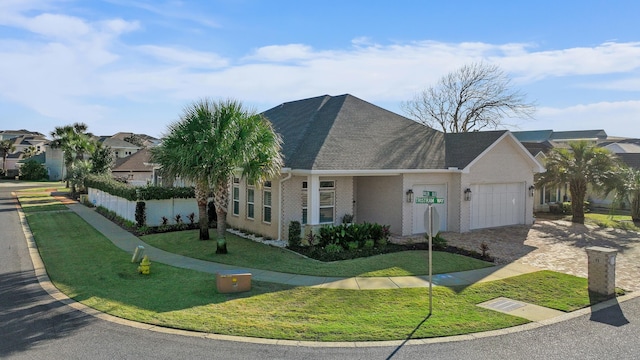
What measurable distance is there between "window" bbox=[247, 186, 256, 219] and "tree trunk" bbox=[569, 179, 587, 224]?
1784cm

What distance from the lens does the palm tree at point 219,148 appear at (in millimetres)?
14445

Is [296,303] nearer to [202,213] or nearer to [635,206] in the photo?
[202,213]

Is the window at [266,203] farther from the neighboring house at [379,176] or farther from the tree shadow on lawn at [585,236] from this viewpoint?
the tree shadow on lawn at [585,236]

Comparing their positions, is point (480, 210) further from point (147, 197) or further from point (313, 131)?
point (147, 197)

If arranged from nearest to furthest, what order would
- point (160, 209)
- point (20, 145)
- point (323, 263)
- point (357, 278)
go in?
point (357, 278) < point (323, 263) < point (160, 209) < point (20, 145)

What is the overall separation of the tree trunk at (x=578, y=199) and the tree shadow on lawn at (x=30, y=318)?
2442 centimetres

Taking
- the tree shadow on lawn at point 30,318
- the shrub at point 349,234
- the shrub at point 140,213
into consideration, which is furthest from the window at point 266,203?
the tree shadow on lawn at point 30,318

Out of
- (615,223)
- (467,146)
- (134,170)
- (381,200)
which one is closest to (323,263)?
(381,200)

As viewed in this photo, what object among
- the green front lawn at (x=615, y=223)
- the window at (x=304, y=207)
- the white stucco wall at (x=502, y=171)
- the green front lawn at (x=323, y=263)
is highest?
the white stucco wall at (x=502, y=171)

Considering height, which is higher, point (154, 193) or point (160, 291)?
point (154, 193)

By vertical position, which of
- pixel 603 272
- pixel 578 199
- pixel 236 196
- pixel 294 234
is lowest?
pixel 603 272

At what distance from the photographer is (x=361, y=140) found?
1936cm

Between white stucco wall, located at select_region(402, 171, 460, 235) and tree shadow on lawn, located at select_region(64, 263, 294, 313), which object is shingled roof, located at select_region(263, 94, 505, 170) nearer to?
white stucco wall, located at select_region(402, 171, 460, 235)

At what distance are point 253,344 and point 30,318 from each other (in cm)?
506
